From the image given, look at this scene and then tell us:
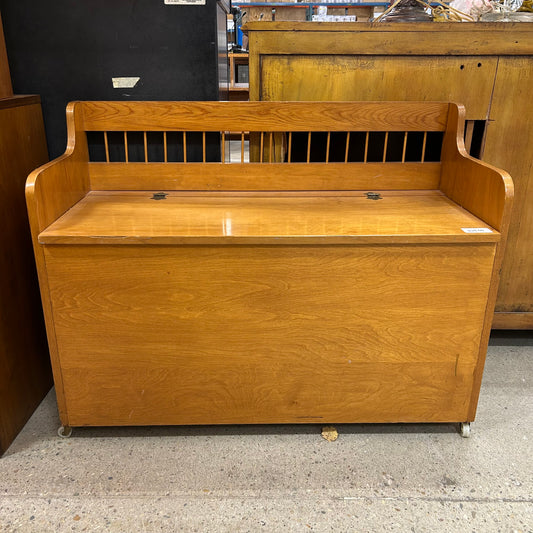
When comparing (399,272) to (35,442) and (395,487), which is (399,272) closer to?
(395,487)

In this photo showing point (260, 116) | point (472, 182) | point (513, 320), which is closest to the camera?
point (472, 182)

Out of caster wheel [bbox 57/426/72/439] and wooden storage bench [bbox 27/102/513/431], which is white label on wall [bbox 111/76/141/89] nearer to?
wooden storage bench [bbox 27/102/513/431]

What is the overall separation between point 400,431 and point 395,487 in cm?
24

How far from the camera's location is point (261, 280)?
4.40 feet

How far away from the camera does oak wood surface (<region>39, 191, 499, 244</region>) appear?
128 centimetres

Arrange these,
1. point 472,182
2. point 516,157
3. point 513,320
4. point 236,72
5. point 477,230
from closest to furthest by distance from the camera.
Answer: point 477,230, point 472,182, point 516,157, point 513,320, point 236,72

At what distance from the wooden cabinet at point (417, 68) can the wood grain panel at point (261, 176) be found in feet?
0.78

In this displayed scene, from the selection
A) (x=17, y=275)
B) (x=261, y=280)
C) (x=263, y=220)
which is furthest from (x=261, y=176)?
(x=17, y=275)

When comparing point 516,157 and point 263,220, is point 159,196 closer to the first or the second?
point 263,220

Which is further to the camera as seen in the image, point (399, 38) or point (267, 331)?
point (399, 38)

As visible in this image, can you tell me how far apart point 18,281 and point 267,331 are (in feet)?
2.56

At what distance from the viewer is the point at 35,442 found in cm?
151

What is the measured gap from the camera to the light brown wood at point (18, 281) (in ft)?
4.75

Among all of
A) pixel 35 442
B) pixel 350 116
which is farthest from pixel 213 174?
pixel 35 442
